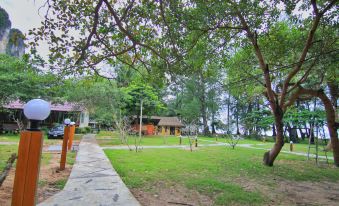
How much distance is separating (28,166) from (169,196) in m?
3.25

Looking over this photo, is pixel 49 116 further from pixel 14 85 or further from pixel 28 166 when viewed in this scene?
pixel 28 166

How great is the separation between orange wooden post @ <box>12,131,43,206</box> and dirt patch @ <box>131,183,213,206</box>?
236cm

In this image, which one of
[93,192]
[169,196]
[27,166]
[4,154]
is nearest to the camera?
[27,166]

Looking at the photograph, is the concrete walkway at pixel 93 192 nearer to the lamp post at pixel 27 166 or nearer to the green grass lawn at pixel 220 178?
the green grass lawn at pixel 220 178

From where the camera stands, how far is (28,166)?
2.96 meters

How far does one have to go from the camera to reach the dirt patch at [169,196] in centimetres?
511

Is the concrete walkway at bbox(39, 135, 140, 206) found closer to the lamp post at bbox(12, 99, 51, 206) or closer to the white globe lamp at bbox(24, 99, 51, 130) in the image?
the lamp post at bbox(12, 99, 51, 206)

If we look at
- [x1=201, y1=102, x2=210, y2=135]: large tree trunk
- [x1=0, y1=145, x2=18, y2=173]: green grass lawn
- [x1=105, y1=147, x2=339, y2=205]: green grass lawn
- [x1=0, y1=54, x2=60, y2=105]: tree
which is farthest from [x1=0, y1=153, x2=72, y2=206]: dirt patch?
[x1=201, y1=102, x2=210, y2=135]: large tree trunk

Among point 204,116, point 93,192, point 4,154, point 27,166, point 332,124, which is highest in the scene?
point 204,116

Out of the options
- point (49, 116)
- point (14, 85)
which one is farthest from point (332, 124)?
point (49, 116)

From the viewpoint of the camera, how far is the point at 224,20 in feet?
27.1

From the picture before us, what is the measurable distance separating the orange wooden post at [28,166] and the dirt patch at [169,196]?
236 centimetres

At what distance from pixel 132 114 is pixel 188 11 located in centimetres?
2495

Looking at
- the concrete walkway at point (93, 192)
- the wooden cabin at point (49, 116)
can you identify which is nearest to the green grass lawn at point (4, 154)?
the concrete walkway at point (93, 192)
